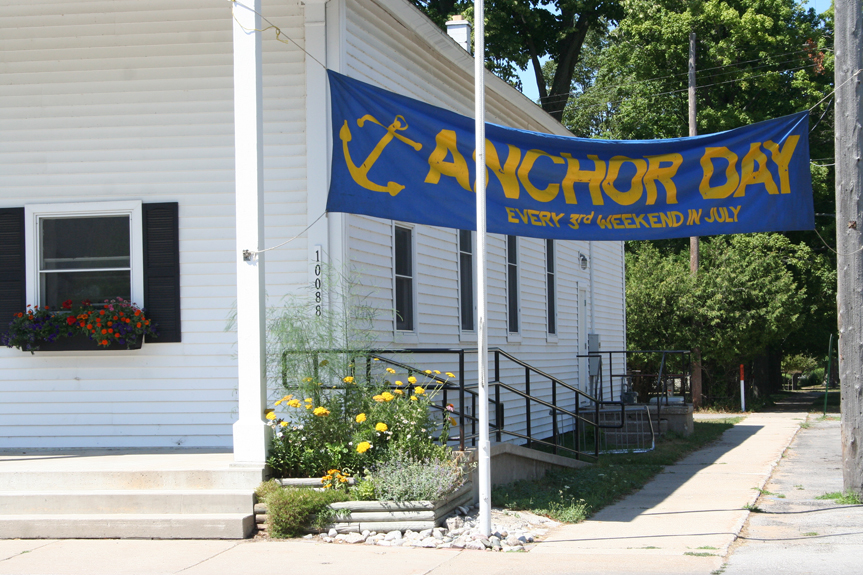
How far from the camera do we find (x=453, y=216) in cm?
881

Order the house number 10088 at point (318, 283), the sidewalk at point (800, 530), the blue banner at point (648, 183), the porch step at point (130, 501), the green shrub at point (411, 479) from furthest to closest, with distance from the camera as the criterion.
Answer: the house number 10088 at point (318, 283)
the blue banner at point (648, 183)
the green shrub at point (411, 479)
the porch step at point (130, 501)
the sidewalk at point (800, 530)

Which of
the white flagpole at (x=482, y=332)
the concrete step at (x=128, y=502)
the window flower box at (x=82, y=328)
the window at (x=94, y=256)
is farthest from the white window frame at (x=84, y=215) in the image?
the white flagpole at (x=482, y=332)

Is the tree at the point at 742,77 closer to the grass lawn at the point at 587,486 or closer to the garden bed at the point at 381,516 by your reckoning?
the grass lawn at the point at 587,486

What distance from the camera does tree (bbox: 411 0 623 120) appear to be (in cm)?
3122

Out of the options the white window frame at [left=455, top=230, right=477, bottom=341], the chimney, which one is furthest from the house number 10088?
the chimney

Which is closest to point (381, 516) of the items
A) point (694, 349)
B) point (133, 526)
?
point (133, 526)

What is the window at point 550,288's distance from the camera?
1767 cm

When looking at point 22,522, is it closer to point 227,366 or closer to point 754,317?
point 227,366

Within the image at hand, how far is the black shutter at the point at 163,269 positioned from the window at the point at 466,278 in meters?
4.67

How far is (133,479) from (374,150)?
148 inches

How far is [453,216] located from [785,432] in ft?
45.8

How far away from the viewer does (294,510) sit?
288 inches

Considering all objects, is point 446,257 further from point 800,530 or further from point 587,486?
point 800,530

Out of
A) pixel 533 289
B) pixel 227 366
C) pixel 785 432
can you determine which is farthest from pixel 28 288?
pixel 785 432
